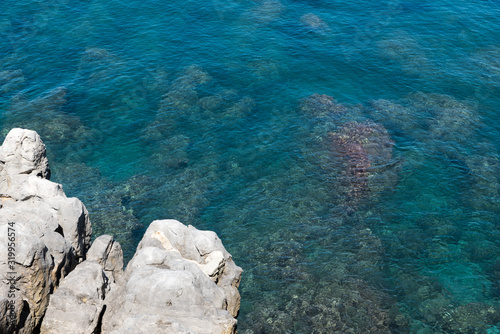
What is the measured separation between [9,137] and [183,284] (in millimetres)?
21747

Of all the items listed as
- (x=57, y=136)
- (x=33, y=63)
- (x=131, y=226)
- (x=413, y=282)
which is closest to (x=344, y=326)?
(x=413, y=282)

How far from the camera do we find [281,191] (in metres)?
52.8

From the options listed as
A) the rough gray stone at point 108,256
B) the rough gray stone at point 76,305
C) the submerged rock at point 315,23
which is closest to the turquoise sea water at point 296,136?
the submerged rock at point 315,23

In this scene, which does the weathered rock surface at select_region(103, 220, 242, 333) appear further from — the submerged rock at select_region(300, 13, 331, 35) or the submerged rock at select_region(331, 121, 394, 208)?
the submerged rock at select_region(300, 13, 331, 35)

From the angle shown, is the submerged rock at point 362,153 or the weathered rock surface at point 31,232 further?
the submerged rock at point 362,153

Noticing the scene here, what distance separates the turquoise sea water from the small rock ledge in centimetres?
893

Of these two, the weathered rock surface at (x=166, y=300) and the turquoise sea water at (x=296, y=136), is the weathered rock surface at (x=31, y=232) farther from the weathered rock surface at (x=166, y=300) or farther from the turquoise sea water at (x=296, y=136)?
the turquoise sea water at (x=296, y=136)

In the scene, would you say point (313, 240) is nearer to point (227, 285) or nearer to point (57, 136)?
point (227, 285)

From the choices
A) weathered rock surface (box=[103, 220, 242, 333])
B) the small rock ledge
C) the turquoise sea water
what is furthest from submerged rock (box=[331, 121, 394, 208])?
weathered rock surface (box=[103, 220, 242, 333])

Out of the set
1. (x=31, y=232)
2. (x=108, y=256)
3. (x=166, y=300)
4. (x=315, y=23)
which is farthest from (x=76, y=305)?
(x=315, y=23)

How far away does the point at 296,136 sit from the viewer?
60.5 meters

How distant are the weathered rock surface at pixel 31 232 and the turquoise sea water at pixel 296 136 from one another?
10.8m

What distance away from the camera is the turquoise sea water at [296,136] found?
43344 millimetres

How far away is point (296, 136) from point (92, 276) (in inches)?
1405
